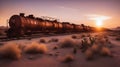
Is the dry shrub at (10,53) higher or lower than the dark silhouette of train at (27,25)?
lower

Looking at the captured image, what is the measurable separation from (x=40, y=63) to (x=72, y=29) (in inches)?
1178

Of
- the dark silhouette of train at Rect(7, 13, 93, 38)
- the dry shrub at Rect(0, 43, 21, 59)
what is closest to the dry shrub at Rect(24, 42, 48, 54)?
the dry shrub at Rect(0, 43, 21, 59)

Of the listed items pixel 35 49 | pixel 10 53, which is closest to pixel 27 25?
pixel 35 49

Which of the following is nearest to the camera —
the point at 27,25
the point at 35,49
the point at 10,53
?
the point at 10,53

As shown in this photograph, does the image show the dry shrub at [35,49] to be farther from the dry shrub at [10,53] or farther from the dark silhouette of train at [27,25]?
the dark silhouette of train at [27,25]

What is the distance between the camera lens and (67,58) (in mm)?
9438

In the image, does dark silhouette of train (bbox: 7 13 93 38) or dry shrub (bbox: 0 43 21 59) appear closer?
dry shrub (bbox: 0 43 21 59)

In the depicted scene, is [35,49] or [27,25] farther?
[27,25]

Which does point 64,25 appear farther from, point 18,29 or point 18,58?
point 18,58

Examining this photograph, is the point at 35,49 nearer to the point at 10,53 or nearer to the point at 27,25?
the point at 10,53

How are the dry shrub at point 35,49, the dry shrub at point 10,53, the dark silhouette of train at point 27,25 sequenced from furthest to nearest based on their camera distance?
the dark silhouette of train at point 27,25 → the dry shrub at point 35,49 → the dry shrub at point 10,53

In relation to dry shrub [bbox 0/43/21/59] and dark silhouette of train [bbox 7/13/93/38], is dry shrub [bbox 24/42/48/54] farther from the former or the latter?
dark silhouette of train [bbox 7/13/93/38]

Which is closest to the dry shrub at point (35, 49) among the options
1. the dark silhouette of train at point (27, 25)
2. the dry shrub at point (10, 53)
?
the dry shrub at point (10, 53)

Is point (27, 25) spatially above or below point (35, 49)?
above
